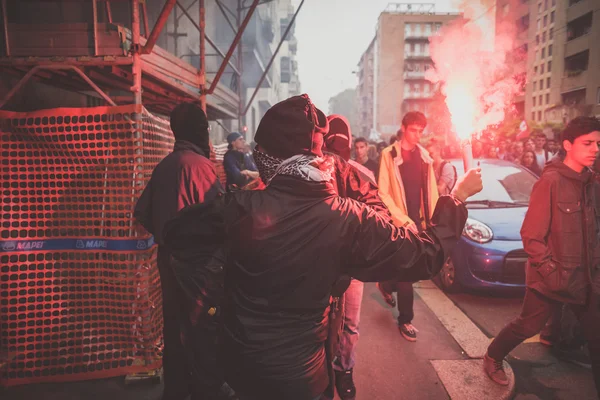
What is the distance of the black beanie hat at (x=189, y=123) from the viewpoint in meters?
3.19

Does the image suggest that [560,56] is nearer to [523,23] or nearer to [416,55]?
[523,23]

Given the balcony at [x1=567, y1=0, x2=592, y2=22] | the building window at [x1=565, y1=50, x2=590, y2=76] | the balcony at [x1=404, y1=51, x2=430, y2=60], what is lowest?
the building window at [x1=565, y1=50, x2=590, y2=76]

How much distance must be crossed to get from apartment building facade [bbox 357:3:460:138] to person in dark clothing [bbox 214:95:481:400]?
7296 cm

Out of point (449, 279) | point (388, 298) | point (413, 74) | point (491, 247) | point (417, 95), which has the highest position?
point (413, 74)

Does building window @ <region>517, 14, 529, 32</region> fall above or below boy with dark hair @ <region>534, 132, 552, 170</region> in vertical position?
above

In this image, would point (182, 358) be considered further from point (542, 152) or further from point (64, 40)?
point (542, 152)

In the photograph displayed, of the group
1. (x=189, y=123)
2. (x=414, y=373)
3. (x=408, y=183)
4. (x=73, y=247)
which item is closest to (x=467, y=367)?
(x=414, y=373)

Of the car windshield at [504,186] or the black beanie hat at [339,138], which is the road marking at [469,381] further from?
the car windshield at [504,186]

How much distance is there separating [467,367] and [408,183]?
203cm

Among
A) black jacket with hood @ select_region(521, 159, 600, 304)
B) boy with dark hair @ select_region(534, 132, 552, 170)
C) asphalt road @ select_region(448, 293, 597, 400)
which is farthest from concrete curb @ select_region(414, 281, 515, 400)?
boy with dark hair @ select_region(534, 132, 552, 170)

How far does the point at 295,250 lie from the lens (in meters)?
1.61

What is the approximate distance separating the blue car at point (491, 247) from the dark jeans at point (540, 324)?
204 cm

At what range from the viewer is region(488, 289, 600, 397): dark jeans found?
2.93 meters

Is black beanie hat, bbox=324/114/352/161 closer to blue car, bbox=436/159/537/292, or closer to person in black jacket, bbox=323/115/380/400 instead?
person in black jacket, bbox=323/115/380/400
